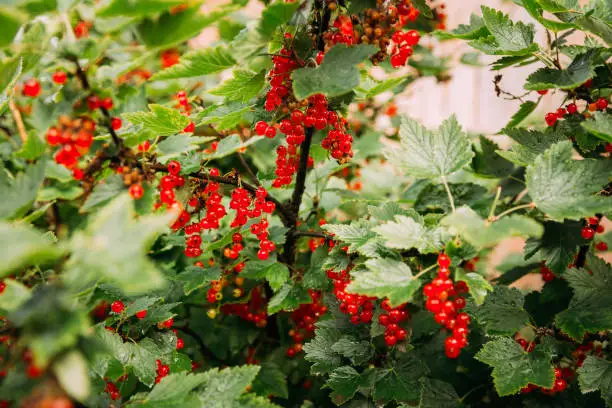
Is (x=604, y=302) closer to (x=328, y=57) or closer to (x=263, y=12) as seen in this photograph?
(x=328, y=57)

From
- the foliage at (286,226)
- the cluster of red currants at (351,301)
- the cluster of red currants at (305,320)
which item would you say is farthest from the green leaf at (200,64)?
the cluster of red currants at (305,320)

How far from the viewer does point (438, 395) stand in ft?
2.98

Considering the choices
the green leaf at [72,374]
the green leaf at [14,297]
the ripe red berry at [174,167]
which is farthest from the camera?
the ripe red berry at [174,167]

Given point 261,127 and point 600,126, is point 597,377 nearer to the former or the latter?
point 600,126

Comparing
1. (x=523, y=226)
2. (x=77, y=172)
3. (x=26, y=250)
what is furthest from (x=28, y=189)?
(x=523, y=226)

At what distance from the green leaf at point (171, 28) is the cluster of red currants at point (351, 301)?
458 mm

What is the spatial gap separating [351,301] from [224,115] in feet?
1.28

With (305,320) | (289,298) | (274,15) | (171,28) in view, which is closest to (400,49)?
(274,15)

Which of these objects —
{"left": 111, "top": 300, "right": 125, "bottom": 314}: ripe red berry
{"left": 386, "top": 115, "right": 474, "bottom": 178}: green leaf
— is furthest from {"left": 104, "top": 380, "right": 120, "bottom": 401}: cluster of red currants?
{"left": 386, "top": 115, "right": 474, "bottom": 178}: green leaf

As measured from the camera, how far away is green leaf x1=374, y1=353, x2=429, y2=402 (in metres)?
0.80

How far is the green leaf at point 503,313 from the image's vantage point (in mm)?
795

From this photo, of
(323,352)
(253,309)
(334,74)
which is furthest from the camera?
(253,309)

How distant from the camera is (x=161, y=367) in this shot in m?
0.81

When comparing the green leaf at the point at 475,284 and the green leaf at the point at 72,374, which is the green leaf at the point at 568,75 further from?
the green leaf at the point at 72,374
